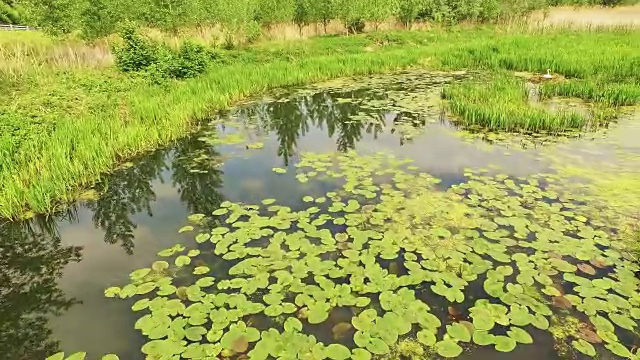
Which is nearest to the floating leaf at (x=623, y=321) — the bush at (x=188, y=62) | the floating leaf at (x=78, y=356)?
the floating leaf at (x=78, y=356)

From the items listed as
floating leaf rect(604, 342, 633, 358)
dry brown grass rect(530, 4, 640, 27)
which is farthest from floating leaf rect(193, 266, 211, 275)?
dry brown grass rect(530, 4, 640, 27)

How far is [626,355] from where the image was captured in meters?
2.82

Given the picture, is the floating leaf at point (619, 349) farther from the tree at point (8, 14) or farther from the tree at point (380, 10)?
the tree at point (8, 14)

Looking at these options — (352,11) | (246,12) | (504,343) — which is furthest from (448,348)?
(352,11)

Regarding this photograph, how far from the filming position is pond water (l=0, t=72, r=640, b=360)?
122 inches

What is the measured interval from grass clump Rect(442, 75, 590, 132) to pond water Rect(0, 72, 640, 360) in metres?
0.59

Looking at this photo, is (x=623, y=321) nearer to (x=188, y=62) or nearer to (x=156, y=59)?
(x=188, y=62)

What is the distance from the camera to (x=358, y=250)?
4.09m

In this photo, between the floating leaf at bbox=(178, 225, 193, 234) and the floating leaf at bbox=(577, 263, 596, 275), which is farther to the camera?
the floating leaf at bbox=(178, 225, 193, 234)

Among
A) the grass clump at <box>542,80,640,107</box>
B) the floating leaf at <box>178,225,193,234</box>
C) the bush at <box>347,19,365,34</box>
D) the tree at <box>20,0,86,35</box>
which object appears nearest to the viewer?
the floating leaf at <box>178,225,193,234</box>

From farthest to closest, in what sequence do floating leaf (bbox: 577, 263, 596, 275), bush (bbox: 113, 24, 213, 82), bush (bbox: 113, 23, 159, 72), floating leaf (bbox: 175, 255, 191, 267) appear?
bush (bbox: 113, 23, 159, 72) → bush (bbox: 113, 24, 213, 82) → floating leaf (bbox: 175, 255, 191, 267) → floating leaf (bbox: 577, 263, 596, 275)

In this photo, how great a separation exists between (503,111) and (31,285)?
8.02 meters

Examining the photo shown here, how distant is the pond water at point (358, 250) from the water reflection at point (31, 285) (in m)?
0.02

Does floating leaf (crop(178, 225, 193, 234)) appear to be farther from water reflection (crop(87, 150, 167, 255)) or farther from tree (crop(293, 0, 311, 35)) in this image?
tree (crop(293, 0, 311, 35))
